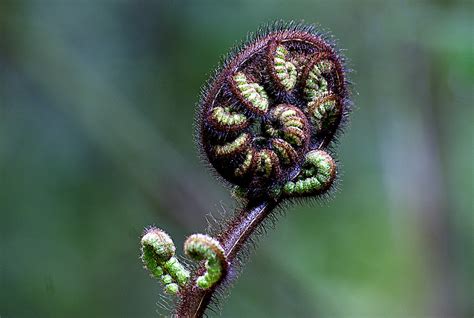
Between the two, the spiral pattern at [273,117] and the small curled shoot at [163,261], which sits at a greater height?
the spiral pattern at [273,117]

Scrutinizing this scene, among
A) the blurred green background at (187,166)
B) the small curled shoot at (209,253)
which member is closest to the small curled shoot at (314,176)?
the small curled shoot at (209,253)

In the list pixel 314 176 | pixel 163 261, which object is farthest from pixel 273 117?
pixel 163 261

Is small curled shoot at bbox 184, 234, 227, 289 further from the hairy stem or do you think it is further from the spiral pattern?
the spiral pattern

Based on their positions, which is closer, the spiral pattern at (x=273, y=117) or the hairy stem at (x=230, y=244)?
the hairy stem at (x=230, y=244)

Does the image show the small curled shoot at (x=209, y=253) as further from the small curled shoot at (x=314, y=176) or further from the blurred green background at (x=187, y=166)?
the blurred green background at (x=187, y=166)
